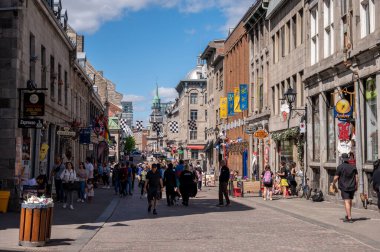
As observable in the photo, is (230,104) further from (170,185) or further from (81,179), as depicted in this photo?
(81,179)

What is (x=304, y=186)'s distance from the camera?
25.8m

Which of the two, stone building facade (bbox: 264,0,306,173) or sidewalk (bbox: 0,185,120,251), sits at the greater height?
stone building facade (bbox: 264,0,306,173)

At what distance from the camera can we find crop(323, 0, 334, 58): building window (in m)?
23.1

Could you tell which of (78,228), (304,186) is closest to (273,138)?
(304,186)

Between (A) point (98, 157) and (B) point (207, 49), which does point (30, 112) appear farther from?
(B) point (207, 49)

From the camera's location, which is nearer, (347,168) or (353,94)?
(347,168)

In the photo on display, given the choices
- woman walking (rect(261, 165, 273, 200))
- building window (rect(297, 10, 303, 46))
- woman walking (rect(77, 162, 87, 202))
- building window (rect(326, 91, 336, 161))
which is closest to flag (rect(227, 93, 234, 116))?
building window (rect(297, 10, 303, 46))

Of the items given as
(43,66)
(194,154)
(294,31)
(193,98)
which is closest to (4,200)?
(43,66)

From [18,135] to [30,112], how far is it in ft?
3.02

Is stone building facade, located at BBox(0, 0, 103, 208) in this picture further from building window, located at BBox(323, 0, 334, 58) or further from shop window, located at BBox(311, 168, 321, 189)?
building window, located at BBox(323, 0, 334, 58)

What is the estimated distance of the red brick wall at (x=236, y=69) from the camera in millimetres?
44416

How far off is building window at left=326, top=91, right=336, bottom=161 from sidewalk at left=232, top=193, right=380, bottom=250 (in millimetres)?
1974

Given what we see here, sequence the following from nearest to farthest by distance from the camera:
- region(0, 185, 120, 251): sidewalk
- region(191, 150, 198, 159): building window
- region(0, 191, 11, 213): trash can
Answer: region(0, 185, 120, 251): sidewalk, region(0, 191, 11, 213): trash can, region(191, 150, 198, 159): building window

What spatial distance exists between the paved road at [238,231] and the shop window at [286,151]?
1059 centimetres
